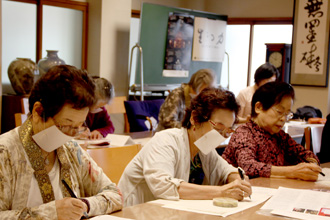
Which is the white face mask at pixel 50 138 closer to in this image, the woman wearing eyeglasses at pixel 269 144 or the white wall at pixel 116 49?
the woman wearing eyeglasses at pixel 269 144

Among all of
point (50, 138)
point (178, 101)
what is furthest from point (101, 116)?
point (50, 138)

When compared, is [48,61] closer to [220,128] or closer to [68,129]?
[220,128]

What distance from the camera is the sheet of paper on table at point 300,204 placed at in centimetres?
199

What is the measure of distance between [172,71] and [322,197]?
517cm

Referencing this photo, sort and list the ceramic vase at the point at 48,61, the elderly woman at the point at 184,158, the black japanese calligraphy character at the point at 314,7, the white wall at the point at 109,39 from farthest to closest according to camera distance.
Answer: the black japanese calligraphy character at the point at 314,7 < the white wall at the point at 109,39 < the ceramic vase at the point at 48,61 < the elderly woman at the point at 184,158

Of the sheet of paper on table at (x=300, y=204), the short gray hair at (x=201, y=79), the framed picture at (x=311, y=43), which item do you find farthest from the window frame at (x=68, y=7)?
the sheet of paper on table at (x=300, y=204)

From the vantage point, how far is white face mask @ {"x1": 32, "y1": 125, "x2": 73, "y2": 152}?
68.1 inches

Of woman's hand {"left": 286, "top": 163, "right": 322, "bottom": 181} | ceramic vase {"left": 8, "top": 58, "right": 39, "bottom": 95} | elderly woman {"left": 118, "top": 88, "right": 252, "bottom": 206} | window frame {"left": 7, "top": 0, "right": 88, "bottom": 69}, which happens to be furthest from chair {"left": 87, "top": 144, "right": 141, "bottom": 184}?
window frame {"left": 7, "top": 0, "right": 88, "bottom": 69}

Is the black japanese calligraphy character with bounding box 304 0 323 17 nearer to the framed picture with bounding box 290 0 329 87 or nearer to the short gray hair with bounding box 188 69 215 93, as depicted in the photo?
the framed picture with bounding box 290 0 329 87

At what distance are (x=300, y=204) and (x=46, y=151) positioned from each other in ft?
3.72

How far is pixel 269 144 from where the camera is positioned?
9.80 ft

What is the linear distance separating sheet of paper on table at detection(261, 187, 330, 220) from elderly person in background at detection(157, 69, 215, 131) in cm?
243

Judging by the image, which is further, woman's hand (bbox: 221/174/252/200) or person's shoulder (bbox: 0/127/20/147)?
woman's hand (bbox: 221/174/252/200)

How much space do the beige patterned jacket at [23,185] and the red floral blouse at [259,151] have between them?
42.7 inches
